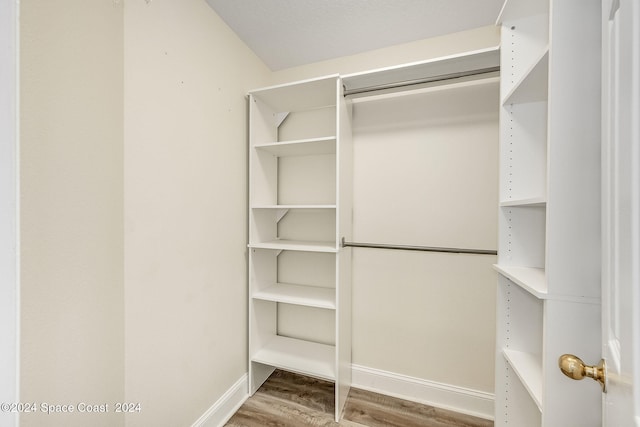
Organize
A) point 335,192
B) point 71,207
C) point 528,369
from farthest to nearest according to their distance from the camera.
→ point 335,192
point 528,369
point 71,207

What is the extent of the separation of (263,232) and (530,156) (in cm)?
166

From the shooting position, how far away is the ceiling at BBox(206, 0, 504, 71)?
1442mm

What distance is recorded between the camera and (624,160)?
1.30 feet

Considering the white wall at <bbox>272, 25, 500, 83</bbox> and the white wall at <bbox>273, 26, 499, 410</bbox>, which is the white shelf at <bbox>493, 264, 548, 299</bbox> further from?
the white wall at <bbox>272, 25, 500, 83</bbox>

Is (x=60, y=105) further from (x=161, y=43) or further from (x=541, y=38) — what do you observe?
(x=541, y=38)

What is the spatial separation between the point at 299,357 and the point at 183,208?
1.30 meters

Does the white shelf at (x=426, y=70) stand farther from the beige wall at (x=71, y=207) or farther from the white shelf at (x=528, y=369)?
the white shelf at (x=528, y=369)

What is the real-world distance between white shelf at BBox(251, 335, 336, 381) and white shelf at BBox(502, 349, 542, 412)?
1.01m

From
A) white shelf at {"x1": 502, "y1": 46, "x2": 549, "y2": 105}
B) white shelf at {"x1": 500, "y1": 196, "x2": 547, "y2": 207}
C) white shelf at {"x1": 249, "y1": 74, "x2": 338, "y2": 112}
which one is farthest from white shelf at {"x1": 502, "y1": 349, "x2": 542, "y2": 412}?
white shelf at {"x1": 249, "y1": 74, "x2": 338, "y2": 112}

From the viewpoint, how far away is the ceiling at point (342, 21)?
4.73ft

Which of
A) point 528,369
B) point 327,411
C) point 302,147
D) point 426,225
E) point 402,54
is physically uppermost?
point 402,54

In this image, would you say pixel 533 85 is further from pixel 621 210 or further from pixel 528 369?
pixel 528 369

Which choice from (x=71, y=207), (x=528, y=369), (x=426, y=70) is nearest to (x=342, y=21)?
(x=426, y=70)

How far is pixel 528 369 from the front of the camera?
102 cm
